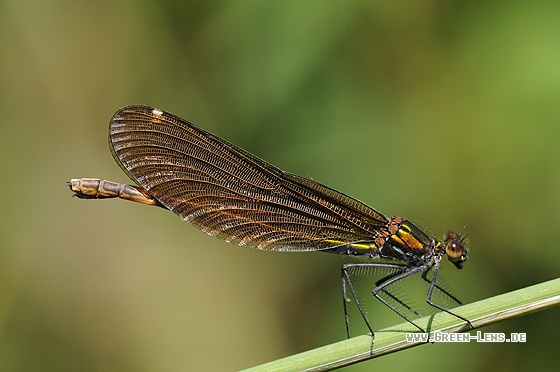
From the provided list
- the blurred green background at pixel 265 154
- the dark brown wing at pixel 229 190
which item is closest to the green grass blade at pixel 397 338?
the dark brown wing at pixel 229 190

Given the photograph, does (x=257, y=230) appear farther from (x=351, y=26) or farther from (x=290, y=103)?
(x=351, y=26)

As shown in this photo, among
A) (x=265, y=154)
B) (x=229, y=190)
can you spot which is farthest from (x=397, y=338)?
A: (x=265, y=154)

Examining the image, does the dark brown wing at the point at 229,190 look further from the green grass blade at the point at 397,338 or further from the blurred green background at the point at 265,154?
the green grass blade at the point at 397,338

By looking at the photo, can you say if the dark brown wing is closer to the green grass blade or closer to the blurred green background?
the blurred green background

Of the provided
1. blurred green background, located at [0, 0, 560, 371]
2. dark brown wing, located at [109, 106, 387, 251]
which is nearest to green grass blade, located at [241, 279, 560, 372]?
dark brown wing, located at [109, 106, 387, 251]

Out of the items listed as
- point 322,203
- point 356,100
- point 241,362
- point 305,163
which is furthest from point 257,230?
point 241,362
